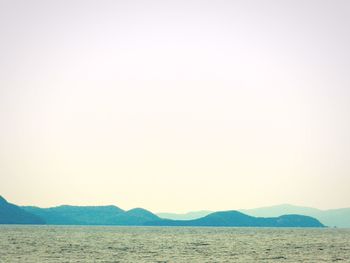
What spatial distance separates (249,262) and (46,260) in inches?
1407

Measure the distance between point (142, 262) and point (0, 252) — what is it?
32.1 m

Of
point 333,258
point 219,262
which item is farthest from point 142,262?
point 333,258

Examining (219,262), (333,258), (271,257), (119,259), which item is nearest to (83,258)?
(119,259)

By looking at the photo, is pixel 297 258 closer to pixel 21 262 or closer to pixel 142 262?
pixel 142 262

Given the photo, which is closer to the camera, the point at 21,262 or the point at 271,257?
the point at 21,262

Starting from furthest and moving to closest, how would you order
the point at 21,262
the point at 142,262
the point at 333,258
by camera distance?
the point at 333,258 → the point at 142,262 → the point at 21,262

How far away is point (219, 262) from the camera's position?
9612 centimetres

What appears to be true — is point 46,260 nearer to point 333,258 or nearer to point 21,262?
point 21,262

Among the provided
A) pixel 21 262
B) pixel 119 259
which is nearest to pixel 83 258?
pixel 119 259

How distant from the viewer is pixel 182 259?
9988 centimetres

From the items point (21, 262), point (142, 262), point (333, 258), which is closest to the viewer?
point (21, 262)

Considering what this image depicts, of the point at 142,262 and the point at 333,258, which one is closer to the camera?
the point at 142,262

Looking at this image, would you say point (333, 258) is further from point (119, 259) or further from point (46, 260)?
point (46, 260)

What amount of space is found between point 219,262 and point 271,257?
16.3m
